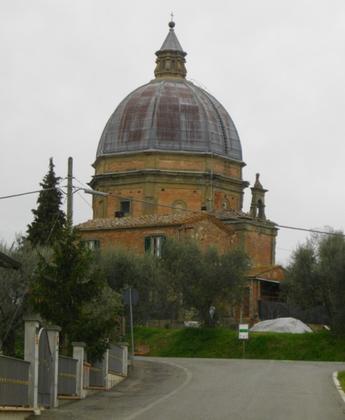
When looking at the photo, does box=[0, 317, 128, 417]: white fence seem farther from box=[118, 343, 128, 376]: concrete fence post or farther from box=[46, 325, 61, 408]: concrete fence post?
box=[118, 343, 128, 376]: concrete fence post

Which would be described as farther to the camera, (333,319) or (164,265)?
(164,265)

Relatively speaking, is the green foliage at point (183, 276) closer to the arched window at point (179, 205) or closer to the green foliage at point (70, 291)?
the arched window at point (179, 205)

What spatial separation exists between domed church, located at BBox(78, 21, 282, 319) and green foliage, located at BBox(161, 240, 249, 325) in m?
19.8

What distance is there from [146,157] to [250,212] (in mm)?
8482

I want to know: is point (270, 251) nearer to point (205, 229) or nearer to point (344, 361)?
point (205, 229)

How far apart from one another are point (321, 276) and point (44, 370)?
120 ft

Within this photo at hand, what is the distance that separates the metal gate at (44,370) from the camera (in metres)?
23.0

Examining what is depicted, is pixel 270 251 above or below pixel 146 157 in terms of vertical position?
below

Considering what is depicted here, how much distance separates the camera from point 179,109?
8769 cm

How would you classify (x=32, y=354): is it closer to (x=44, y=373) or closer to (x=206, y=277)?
(x=44, y=373)

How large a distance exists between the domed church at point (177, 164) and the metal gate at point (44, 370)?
57848 millimetres

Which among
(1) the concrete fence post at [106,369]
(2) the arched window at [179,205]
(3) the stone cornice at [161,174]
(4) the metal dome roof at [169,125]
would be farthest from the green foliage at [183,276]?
(1) the concrete fence post at [106,369]

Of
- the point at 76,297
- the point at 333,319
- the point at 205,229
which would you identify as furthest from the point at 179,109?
the point at 76,297

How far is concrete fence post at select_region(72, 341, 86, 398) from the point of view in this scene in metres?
27.0
